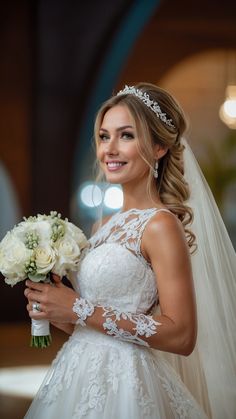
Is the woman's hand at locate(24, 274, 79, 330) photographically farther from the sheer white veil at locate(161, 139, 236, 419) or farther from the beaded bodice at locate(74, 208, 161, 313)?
the sheer white veil at locate(161, 139, 236, 419)

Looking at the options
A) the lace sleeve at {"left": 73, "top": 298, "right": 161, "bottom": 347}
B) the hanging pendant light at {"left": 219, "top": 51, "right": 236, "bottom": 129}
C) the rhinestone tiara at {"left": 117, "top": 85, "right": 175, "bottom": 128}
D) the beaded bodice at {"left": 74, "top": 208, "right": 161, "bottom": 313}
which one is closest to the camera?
the lace sleeve at {"left": 73, "top": 298, "right": 161, "bottom": 347}

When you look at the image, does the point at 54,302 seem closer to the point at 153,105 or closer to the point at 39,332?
the point at 39,332

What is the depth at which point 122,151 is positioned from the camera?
2.75 metres

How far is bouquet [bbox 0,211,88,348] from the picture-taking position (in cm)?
262

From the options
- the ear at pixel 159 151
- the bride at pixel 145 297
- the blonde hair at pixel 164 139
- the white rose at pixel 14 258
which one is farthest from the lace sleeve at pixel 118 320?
the ear at pixel 159 151

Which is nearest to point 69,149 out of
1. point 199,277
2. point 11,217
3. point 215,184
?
point 11,217

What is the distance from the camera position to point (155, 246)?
2.60 meters

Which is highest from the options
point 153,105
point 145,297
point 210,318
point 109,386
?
point 153,105

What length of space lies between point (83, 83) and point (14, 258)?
271 inches

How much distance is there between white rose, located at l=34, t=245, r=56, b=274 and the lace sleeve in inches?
6.1

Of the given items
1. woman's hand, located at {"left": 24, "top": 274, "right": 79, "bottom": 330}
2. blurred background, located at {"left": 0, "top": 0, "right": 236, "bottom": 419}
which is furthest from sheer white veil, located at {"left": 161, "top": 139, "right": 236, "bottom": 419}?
blurred background, located at {"left": 0, "top": 0, "right": 236, "bottom": 419}

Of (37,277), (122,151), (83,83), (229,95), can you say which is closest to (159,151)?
(122,151)

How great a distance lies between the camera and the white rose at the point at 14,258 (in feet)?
8.59

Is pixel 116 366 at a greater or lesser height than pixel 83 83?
lesser
